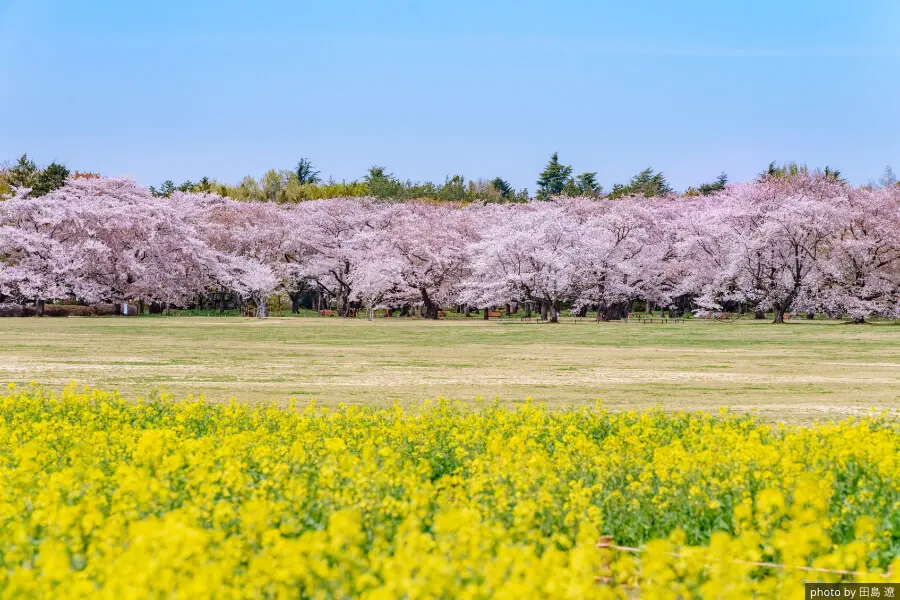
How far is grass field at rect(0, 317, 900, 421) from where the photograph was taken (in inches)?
664

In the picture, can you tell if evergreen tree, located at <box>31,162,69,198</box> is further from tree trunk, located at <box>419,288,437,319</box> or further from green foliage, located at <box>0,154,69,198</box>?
tree trunk, located at <box>419,288,437,319</box>

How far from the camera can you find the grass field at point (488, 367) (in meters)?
16.9

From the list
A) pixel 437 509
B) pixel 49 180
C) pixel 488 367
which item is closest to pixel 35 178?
pixel 49 180

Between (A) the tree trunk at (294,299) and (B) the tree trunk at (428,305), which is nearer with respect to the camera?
(B) the tree trunk at (428,305)

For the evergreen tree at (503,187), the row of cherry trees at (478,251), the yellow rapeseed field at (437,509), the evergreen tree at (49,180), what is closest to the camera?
the yellow rapeseed field at (437,509)

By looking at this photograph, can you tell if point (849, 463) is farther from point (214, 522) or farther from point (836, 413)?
point (836, 413)

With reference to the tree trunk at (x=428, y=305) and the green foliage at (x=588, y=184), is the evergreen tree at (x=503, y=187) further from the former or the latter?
the tree trunk at (x=428, y=305)

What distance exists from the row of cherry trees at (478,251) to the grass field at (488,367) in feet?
65.1

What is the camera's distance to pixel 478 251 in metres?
67.3

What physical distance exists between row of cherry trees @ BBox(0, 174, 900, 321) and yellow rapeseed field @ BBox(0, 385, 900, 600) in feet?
157

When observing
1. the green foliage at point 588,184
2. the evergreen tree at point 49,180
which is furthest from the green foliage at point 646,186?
the evergreen tree at point 49,180

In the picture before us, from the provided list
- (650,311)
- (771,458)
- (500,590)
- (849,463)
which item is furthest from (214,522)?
(650,311)

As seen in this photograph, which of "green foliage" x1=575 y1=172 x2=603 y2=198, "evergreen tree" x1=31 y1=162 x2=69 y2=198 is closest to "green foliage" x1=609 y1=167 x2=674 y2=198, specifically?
"green foliage" x1=575 y1=172 x2=603 y2=198

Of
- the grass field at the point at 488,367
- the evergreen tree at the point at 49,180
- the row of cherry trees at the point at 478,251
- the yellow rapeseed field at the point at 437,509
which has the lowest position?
the grass field at the point at 488,367
